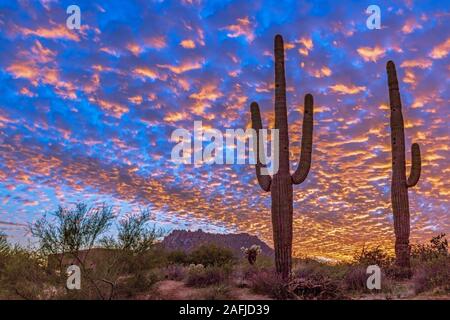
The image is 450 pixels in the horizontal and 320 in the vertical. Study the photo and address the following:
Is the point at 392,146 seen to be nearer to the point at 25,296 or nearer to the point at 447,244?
the point at 447,244

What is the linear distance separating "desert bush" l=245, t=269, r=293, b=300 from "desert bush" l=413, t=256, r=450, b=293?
3814mm

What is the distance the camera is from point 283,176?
1559cm

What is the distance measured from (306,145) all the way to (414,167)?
5070 mm

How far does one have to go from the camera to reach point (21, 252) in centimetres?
1725

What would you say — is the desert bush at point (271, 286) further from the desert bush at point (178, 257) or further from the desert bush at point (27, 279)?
the desert bush at point (178, 257)

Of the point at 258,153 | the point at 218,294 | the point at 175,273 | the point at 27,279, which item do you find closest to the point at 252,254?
the point at 175,273

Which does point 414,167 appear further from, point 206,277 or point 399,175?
point 206,277

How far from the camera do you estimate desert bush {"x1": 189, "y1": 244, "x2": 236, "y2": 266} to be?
22.9m

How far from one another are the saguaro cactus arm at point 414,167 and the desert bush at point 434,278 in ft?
12.6

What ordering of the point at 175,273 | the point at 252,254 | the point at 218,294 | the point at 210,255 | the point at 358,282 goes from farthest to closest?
the point at 210,255 → the point at 252,254 → the point at 175,273 → the point at 358,282 → the point at 218,294

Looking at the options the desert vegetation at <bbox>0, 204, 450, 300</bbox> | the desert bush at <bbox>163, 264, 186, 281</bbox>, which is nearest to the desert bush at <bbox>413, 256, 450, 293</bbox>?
the desert vegetation at <bbox>0, 204, 450, 300</bbox>

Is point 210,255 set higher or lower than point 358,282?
higher

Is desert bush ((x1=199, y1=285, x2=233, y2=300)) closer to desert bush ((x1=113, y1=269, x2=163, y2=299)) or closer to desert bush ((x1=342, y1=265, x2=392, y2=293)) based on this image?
desert bush ((x1=113, y1=269, x2=163, y2=299))

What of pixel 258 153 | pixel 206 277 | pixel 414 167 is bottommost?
pixel 206 277
